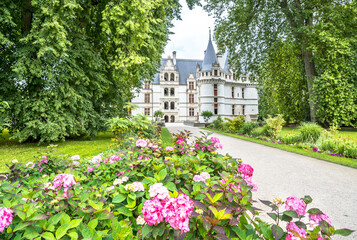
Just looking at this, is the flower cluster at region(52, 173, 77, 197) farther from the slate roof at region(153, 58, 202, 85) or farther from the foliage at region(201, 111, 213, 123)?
the slate roof at region(153, 58, 202, 85)

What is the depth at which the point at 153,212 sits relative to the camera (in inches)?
39.6

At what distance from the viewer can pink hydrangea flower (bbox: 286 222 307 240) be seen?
1.00 metres

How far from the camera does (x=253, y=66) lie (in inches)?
713

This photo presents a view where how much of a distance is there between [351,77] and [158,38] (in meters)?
14.9

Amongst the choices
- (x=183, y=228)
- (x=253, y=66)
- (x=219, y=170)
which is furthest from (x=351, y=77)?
(x=183, y=228)

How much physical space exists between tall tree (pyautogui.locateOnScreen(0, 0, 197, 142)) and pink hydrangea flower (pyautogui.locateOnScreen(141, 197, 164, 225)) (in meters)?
7.90

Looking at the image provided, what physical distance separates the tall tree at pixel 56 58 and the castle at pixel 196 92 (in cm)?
2601

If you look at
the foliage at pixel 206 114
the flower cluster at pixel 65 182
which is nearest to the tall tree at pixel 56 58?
the flower cluster at pixel 65 182

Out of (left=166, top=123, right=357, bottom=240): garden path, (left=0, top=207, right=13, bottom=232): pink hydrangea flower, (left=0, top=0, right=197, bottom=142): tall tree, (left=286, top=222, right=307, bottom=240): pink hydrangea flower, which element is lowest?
(left=166, top=123, right=357, bottom=240): garden path

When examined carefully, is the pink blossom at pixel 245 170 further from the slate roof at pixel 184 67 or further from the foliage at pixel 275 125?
the slate roof at pixel 184 67

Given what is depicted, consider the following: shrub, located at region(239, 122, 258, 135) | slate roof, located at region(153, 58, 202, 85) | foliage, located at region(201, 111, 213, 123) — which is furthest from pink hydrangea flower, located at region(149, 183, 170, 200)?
slate roof, located at region(153, 58, 202, 85)

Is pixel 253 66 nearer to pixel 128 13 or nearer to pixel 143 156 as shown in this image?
pixel 128 13

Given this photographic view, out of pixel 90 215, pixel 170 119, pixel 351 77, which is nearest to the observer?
pixel 90 215

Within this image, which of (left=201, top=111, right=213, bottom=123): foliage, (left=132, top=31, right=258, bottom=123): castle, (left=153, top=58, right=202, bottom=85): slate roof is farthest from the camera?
(left=153, top=58, right=202, bottom=85): slate roof
